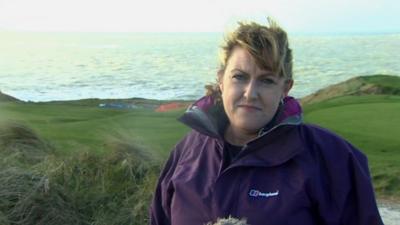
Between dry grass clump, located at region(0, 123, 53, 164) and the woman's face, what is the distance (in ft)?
15.2

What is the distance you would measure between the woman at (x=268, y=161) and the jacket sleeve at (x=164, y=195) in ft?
0.58

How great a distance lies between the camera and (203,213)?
9.66ft

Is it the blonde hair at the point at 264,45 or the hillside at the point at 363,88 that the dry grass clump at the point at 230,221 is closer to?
the blonde hair at the point at 264,45

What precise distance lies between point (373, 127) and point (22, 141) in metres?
5.62

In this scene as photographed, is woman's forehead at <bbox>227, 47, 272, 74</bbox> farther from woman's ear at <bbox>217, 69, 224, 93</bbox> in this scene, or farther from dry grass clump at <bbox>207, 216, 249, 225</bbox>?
dry grass clump at <bbox>207, 216, 249, 225</bbox>

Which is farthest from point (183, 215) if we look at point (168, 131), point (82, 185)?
point (168, 131)

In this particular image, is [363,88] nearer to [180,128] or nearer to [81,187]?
[180,128]

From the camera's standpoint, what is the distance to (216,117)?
313cm

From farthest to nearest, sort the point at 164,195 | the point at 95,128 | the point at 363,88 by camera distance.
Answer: the point at 363,88 < the point at 95,128 < the point at 164,195

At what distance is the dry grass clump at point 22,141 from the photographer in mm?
7213

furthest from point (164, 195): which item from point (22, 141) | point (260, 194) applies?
point (22, 141)

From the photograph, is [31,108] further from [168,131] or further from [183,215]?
[183,215]

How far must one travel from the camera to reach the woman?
2.80m

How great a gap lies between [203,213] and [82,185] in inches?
139
